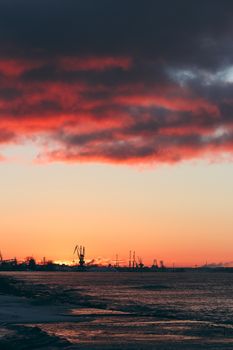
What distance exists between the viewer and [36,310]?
72.1 meters

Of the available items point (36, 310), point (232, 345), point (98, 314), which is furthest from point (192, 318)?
point (232, 345)

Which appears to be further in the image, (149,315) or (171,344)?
(149,315)

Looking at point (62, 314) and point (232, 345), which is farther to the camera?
point (62, 314)

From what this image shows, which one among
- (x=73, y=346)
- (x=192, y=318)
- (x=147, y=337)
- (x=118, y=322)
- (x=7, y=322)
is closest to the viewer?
(x=73, y=346)

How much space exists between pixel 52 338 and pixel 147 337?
7586 mm

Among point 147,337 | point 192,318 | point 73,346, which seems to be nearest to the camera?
point 73,346

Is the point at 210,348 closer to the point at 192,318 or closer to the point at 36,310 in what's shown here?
the point at 192,318

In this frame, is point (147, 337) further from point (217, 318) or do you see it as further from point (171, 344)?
point (217, 318)

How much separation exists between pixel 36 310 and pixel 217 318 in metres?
20.3

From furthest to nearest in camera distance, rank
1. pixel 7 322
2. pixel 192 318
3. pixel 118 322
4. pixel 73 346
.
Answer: pixel 192 318, pixel 118 322, pixel 7 322, pixel 73 346

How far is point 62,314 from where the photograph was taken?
6831cm

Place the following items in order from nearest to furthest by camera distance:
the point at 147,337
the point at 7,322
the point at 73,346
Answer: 1. the point at 73,346
2. the point at 147,337
3. the point at 7,322

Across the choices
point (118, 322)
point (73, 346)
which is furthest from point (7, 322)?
point (73, 346)

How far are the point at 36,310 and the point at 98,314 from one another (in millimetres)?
7480
